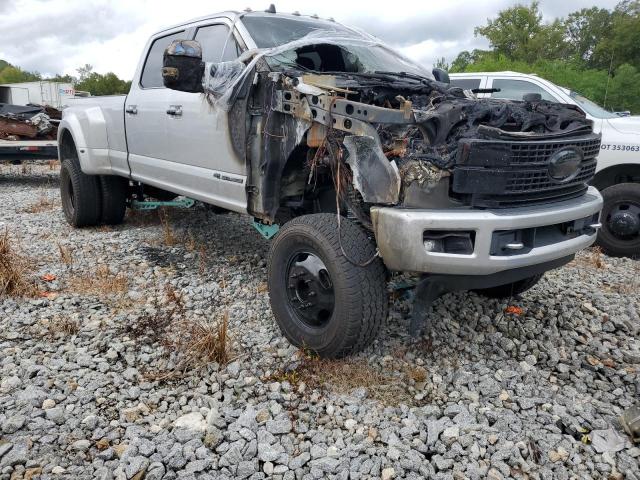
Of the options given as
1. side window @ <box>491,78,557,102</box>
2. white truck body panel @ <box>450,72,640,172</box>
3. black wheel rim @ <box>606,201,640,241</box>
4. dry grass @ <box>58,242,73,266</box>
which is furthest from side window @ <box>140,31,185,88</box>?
black wheel rim @ <box>606,201,640,241</box>

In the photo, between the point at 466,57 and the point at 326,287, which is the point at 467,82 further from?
the point at 466,57

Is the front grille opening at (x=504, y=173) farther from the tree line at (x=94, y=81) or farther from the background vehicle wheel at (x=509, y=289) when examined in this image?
the tree line at (x=94, y=81)

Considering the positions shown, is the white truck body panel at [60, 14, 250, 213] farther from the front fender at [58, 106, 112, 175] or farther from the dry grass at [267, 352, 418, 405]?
the dry grass at [267, 352, 418, 405]

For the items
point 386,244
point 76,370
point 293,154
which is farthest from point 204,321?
point 386,244

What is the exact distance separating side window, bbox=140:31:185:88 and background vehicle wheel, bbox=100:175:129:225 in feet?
4.58

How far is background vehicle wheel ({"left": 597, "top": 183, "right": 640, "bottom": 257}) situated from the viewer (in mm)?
5414

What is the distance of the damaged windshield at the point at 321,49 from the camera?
3.84m

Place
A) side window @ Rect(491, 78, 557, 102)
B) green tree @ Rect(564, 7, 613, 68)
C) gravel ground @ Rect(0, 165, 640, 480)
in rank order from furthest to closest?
1. green tree @ Rect(564, 7, 613, 68)
2. side window @ Rect(491, 78, 557, 102)
3. gravel ground @ Rect(0, 165, 640, 480)

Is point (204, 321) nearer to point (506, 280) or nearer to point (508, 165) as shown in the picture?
point (506, 280)

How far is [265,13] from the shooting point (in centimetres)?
434

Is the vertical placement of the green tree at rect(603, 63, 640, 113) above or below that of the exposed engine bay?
above

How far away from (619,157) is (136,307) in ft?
16.1

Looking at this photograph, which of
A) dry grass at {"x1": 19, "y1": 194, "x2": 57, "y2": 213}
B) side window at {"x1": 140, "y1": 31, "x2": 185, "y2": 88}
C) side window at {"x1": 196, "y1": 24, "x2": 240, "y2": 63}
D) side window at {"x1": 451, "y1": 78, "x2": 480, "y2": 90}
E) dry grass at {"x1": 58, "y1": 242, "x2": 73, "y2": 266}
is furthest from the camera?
dry grass at {"x1": 19, "y1": 194, "x2": 57, "y2": 213}

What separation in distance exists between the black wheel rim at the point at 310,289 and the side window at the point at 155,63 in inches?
107
